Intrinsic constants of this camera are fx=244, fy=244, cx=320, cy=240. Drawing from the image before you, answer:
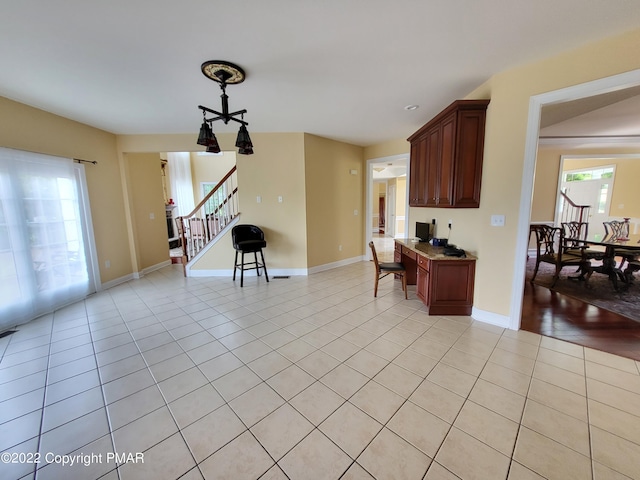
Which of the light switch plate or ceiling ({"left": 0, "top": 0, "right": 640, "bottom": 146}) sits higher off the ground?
ceiling ({"left": 0, "top": 0, "right": 640, "bottom": 146})

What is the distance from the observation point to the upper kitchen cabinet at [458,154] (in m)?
2.80

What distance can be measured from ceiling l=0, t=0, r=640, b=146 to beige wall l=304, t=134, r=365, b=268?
1664mm

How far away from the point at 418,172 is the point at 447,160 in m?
0.84

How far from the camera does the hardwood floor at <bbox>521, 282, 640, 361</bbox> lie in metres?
2.37

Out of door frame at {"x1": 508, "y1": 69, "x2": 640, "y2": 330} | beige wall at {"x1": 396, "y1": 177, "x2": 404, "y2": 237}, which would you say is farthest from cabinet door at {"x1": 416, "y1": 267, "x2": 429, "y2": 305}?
beige wall at {"x1": 396, "y1": 177, "x2": 404, "y2": 237}

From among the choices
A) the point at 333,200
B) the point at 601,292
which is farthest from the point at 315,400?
the point at 601,292

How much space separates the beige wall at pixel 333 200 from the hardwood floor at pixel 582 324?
3.34 metres

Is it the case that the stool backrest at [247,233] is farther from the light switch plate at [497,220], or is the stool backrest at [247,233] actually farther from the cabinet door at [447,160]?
the light switch plate at [497,220]

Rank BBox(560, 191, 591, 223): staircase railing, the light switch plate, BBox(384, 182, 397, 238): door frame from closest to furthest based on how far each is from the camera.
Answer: the light switch plate, BBox(560, 191, 591, 223): staircase railing, BBox(384, 182, 397, 238): door frame

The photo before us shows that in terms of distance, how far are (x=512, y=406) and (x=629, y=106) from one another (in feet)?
14.3

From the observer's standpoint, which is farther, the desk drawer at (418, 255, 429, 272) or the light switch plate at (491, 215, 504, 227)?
the desk drawer at (418, 255, 429, 272)

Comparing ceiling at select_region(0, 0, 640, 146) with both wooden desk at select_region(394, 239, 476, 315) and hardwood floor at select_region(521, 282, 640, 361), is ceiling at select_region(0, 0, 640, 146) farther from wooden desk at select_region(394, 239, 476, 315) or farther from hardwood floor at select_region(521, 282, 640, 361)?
hardwood floor at select_region(521, 282, 640, 361)

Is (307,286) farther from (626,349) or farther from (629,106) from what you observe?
(629,106)

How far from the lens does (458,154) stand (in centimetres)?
288
